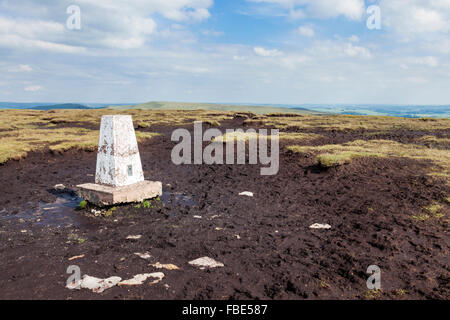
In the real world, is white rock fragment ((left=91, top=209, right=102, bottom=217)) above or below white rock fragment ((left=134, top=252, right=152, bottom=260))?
above

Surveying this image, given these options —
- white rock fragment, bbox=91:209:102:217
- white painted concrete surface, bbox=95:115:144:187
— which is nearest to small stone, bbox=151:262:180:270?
white rock fragment, bbox=91:209:102:217

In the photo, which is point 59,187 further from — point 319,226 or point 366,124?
point 366,124

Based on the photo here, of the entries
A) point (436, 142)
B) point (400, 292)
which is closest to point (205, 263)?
point (400, 292)

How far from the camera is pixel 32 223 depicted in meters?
10.4

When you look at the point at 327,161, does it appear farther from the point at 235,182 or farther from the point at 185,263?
the point at 185,263

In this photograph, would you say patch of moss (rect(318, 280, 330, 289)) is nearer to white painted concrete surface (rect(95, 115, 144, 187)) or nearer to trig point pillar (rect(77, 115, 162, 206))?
trig point pillar (rect(77, 115, 162, 206))

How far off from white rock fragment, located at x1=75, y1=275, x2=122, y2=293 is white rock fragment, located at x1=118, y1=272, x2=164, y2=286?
0.70 ft

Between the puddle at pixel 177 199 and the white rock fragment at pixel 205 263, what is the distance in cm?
513

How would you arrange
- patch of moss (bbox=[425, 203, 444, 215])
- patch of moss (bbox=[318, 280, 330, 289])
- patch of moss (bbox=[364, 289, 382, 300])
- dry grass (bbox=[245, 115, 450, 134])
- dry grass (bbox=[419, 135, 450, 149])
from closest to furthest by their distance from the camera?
patch of moss (bbox=[364, 289, 382, 300]) → patch of moss (bbox=[318, 280, 330, 289]) → patch of moss (bbox=[425, 203, 444, 215]) → dry grass (bbox=[419, 135, 450, 149]) → dry grass (bbox=[245, 115, 450, 134])

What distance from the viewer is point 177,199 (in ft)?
45.0

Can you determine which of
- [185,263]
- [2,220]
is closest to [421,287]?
[185,263]

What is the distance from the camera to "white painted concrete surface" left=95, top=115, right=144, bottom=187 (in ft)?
39.3

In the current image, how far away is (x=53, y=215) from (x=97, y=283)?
615 cm

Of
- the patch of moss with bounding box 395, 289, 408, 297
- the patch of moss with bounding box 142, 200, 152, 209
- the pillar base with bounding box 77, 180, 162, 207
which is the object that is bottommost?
the patch of moss with bounding box 395, 289, 408, 297
